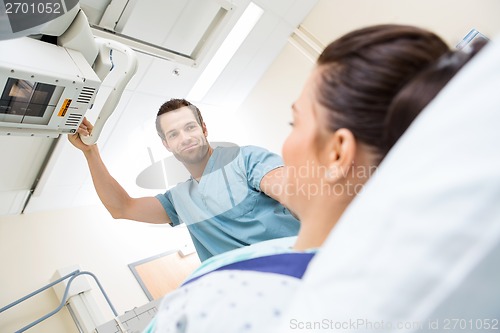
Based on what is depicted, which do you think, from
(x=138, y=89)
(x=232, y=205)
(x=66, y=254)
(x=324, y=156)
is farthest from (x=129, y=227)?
(x=324, y=156)

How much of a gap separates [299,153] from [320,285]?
0.91 feet

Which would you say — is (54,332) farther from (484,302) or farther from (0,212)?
(484,302)

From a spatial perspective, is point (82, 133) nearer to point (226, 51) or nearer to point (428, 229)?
point (428, 229)

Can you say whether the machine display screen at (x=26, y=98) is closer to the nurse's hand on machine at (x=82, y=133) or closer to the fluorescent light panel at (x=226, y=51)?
the nurse's hand on machine at (x=82, y=133)

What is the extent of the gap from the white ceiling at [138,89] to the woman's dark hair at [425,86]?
4.20ft

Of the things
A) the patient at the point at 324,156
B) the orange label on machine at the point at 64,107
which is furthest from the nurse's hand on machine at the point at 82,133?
the patient at the point at 324,156

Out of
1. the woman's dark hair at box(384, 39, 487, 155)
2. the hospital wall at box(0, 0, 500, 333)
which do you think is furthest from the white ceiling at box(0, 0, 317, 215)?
the woman's dark hair at box(384, 39, 487, 155)

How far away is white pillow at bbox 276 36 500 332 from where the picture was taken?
327 mm

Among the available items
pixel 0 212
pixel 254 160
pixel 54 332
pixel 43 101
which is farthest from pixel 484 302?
pixel 0 212

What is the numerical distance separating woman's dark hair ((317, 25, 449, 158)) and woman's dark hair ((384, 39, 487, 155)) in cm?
2

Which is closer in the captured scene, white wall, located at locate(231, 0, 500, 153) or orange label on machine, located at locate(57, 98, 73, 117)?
orange label on machine, located at locate(57, 98, 73, 117)

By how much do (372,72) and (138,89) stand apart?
1.89 metres

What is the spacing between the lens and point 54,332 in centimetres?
187

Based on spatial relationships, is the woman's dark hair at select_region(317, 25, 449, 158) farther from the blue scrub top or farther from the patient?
the blue scrub top
